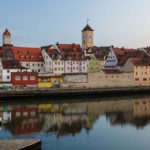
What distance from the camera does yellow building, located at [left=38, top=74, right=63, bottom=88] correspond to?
54156 millimetres


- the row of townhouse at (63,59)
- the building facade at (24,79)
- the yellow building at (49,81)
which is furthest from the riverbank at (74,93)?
the row of townhouse at (63,59)

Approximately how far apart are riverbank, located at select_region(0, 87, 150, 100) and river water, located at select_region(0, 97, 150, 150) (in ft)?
14.4

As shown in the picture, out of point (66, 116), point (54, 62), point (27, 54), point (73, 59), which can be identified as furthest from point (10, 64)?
point (66, 116)

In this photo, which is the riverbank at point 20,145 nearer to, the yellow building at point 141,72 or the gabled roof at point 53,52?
the yellow building at point 141,72

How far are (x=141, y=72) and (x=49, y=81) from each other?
80.2 ft

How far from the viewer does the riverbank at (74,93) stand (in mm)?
48125

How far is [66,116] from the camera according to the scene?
113 ft

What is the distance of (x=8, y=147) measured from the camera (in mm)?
17953

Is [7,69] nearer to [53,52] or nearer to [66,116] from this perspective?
[53,52]

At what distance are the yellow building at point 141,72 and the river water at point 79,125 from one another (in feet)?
68.4

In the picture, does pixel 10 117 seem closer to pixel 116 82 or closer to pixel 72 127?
pixel 72 127

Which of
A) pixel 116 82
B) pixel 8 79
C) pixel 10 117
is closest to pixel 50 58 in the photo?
pixel 8 79

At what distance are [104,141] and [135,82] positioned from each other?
41.5m

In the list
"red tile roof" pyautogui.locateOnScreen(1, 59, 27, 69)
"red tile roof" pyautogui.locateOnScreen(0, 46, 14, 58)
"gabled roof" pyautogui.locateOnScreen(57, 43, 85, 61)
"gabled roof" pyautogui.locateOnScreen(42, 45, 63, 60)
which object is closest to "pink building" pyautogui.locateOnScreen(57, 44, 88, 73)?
"gabled roof" pyautogui.locateOnScreen(57, 43, 85, 61)
